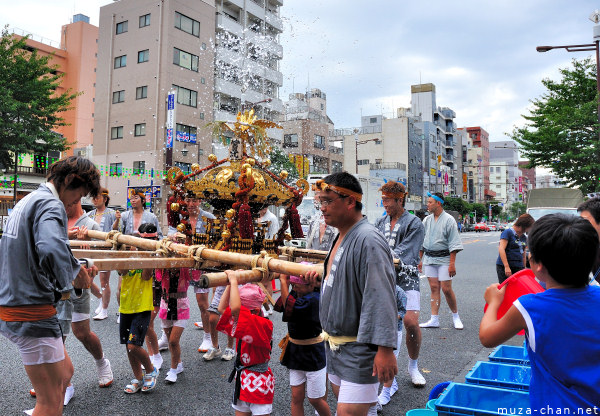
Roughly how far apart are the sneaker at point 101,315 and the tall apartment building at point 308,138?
3807 centimetres

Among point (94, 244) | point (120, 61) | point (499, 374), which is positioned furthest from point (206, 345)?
point (120, 61)

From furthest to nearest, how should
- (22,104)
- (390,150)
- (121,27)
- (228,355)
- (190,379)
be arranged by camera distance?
(390,150) → (121,27) → (22,104) → (228,355) → (190,379)

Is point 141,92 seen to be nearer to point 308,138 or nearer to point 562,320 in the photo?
point 308,138

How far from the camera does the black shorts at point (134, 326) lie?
4.31m

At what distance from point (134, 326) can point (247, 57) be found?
3644cm

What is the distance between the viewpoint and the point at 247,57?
3762cm

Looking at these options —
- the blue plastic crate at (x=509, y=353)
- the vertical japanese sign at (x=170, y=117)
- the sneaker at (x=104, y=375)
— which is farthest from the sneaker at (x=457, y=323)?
the vertical japanese sign at (x=170, y=117)

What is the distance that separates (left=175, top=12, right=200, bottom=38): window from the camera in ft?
102

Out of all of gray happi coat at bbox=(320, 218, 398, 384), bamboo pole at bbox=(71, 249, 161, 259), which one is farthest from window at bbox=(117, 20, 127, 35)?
gray happi coat at bbox=(320, 218, 398, 384)

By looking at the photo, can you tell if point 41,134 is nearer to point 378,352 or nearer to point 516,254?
point 516,254

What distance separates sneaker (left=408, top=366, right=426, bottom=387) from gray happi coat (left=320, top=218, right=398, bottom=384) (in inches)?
97.2

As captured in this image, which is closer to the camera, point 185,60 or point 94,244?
point 94,244

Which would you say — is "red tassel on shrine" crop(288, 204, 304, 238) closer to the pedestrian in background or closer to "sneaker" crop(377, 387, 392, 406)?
"sneaker" crop(377, 387, 392, 406)

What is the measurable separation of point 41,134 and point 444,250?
812 inches
